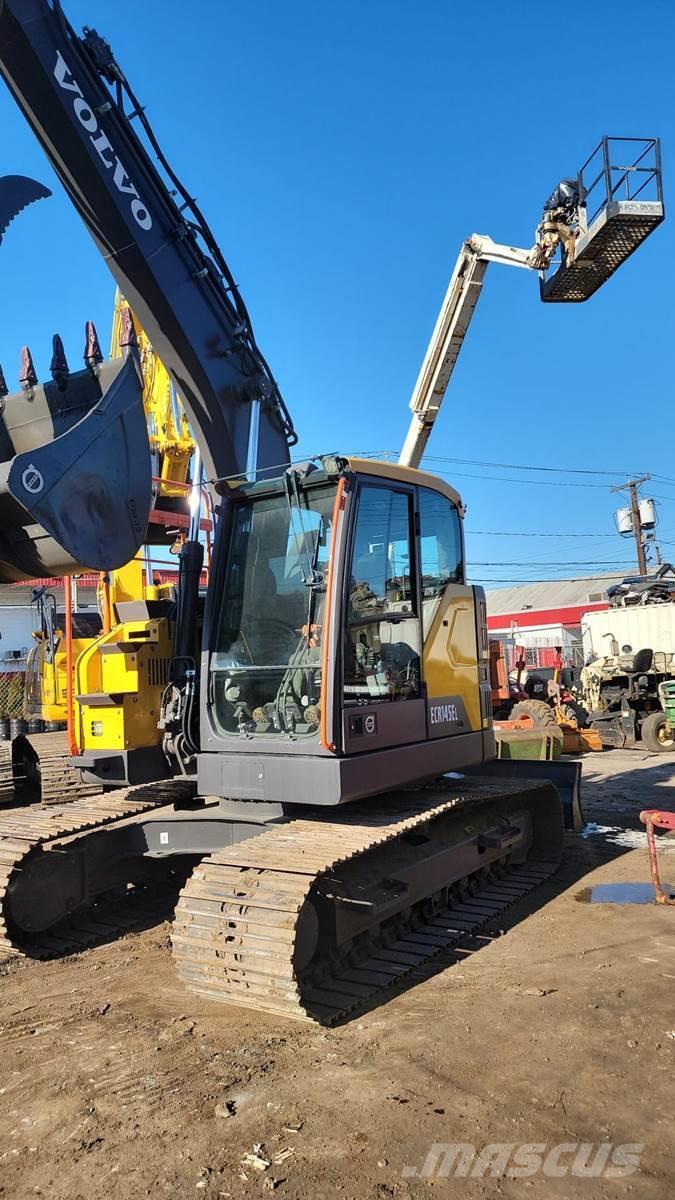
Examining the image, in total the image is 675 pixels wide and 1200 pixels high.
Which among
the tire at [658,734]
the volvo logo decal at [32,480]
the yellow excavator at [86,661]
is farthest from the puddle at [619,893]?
the tire at [658,734]

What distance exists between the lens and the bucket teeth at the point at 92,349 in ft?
17.6

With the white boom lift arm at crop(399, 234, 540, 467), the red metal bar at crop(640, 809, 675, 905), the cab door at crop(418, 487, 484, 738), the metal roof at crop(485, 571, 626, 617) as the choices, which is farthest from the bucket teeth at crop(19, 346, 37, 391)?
the metal roof at crop(485, 571, 626, 617)

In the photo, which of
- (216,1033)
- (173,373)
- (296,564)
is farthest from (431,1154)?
(173,373)

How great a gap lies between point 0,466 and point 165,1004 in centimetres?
300

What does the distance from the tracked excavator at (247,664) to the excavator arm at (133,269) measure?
0.6 inches

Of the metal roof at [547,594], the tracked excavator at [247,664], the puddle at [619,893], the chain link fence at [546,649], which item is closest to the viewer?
the tracked excavator at [247,664]

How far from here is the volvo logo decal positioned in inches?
159

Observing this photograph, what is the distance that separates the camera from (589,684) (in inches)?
782

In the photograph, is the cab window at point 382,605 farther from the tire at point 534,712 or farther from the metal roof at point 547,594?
the metal roof at point 547,594

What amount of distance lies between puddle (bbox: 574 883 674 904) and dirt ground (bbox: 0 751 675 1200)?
Result: 93 centimetres

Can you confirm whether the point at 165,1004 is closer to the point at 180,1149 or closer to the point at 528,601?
the point at 180,1149

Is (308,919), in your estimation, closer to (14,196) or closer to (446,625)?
(446,625)

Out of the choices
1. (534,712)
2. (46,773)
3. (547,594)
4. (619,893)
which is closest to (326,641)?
(46,773)

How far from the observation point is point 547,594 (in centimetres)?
6234
